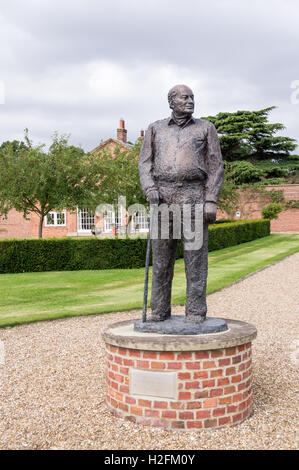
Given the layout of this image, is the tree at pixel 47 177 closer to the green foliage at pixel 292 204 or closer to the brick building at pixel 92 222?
the brick building at pixel 92 222

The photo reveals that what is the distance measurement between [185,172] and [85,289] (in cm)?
738

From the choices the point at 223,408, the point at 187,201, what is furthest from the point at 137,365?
the point at 187,201

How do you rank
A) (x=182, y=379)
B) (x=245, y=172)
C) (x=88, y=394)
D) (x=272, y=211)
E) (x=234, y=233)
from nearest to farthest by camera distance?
(x=182, y=379)
(x=88, y=394)
(x=234, y=233)
(x=272, y=211)
(x=245, y=172)

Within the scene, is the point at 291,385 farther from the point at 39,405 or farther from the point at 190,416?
the point at 39,405

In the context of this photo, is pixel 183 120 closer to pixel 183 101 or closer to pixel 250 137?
pixel 183 101

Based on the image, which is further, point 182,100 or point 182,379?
point 182,100

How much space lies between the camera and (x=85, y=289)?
35.8 ft

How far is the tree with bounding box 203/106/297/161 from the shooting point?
1462 inches

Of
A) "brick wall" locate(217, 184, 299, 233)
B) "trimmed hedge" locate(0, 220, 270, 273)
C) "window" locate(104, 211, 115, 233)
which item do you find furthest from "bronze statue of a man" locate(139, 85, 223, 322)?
"brick wall" locate(217, 184, 299, 233)

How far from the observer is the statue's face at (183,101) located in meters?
4.08

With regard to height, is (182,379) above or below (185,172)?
below

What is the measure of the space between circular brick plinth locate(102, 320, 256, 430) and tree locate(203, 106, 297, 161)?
34.7 metres

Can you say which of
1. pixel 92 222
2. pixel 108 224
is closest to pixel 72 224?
pixel 92 222
